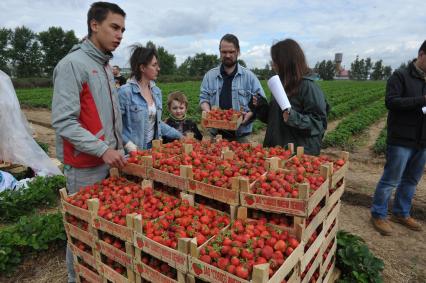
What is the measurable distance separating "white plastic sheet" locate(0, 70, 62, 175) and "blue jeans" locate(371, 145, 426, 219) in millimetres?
5982

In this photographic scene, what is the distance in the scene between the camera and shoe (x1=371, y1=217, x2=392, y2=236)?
15.4 ft

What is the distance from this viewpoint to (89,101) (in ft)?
9.25

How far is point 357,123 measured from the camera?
40.7 ft

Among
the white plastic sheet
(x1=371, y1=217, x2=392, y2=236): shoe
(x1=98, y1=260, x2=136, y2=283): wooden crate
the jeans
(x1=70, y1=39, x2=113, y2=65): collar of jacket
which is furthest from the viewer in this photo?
the white plastic sheet

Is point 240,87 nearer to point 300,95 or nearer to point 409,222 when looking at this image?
point 300,95

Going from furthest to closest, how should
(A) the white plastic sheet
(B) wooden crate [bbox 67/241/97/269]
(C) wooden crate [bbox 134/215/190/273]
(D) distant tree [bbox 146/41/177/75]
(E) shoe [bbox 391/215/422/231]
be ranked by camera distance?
(D) distant tree [bbox 146/41/177/75] < (A) the white plastic sheet < (E) shoe [bbox 391/215/422/231] < (B) wooden crate [bbox 67/241/97/269] < (C) wooden crate [bbox 134/215/190/273]

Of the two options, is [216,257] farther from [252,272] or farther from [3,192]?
[3,192]

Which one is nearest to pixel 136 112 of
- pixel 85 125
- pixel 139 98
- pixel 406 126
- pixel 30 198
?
pixel 139 98

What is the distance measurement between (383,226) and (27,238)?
195 inches

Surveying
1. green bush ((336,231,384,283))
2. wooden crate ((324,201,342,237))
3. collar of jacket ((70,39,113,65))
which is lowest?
green bush ((336,231,384,283))

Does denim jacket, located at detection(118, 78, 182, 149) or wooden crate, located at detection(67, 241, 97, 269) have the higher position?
denim jacket, located at detection(118, 78, 182, 149)

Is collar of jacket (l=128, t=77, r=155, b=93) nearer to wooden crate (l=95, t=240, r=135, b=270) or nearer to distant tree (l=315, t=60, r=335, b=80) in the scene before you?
wooden crate (l=95, t=240, r=135, b=270)

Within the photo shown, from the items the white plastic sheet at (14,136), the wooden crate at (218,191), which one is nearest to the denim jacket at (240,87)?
the wooden crate at (218,191)

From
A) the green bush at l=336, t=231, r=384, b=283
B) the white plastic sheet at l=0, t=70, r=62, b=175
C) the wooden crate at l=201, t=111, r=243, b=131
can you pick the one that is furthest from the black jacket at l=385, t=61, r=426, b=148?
the white plastic sheet at l=0, t=70, r=62, b=175
